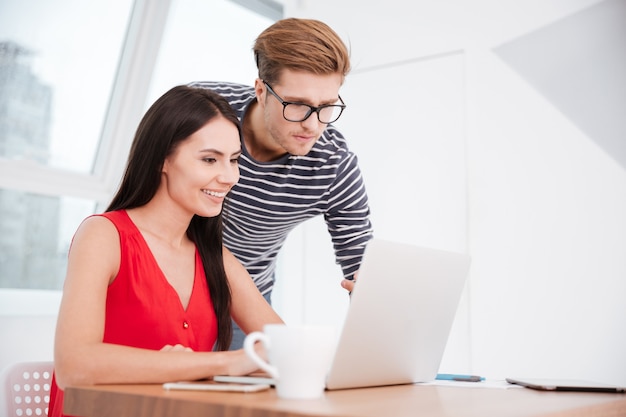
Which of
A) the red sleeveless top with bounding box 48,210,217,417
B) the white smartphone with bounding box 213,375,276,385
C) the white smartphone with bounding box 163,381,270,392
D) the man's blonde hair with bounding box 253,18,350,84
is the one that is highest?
the man's blonde hair with bounding box 253,18,350,84

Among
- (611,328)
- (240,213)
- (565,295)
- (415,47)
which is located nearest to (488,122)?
(415,47)

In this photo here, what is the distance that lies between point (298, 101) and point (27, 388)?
0.91 meters

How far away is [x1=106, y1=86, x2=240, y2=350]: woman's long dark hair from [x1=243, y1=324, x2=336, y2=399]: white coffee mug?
64 cm

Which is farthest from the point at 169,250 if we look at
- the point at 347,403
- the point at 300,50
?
the point at 347,403

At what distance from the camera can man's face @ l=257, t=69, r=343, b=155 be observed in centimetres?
175

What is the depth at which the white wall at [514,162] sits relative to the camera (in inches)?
117

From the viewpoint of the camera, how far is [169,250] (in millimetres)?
1498

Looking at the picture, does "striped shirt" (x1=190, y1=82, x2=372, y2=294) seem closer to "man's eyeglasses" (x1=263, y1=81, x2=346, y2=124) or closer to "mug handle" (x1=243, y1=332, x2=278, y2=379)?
"man's eyeglasses" (x1=263, y1=81, x2=346, y2=124)

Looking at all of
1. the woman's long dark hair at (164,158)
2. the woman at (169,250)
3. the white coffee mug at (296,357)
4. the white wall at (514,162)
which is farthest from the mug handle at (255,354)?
the white wall at (514,162)

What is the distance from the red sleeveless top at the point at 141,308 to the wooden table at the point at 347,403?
0.36m

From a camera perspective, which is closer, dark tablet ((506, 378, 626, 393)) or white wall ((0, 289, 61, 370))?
dark tablet ((506, 378, 626, 393))

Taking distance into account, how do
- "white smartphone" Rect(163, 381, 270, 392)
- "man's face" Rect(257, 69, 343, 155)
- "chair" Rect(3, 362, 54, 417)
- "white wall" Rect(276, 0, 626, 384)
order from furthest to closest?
"white wall" Rect(276, 0, 626, 384) → "man's face" Rect(257, 69, 343, 155) → "chair" Rect(3, 362, 54, 417) → "white smartphone" Rect(163, 381, 270, 392)

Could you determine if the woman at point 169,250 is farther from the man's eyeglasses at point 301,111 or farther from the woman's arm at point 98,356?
the man's eyeglasses at point 301,111

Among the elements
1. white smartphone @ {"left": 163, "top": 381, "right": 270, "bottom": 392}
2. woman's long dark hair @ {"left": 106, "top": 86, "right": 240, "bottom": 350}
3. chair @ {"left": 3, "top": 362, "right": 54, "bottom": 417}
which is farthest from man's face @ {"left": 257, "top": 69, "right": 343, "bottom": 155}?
white smartphone @ {"left": 163, "top": 381, "right": 270, "bottom": 392}
